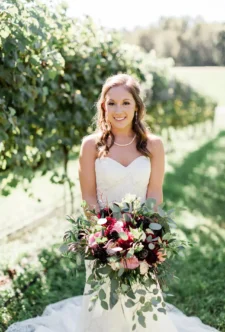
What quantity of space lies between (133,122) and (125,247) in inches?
44.6

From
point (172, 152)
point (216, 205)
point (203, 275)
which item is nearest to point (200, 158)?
point (172, 152)

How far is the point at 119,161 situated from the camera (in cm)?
330

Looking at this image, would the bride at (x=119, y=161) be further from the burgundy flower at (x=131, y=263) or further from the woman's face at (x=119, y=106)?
the burgundy flower at (x=131, y=263)

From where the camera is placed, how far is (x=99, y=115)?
345 cm

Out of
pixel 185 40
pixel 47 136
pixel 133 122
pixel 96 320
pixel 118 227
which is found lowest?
pixel 96 320

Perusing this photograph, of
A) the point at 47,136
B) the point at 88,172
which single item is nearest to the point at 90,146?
the point at 88,172

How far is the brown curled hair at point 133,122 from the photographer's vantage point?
3254 millimetres

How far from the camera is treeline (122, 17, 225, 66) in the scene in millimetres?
12336

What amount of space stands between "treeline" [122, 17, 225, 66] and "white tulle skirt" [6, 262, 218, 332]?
7.77 m

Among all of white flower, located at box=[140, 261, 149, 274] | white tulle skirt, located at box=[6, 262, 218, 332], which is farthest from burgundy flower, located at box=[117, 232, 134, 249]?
white tulle skirt, located at box=[6, 262, 218, 332]

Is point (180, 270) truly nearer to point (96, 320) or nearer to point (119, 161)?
point (96, 320)

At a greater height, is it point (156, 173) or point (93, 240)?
point (156, 173)

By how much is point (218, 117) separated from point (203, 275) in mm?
24558

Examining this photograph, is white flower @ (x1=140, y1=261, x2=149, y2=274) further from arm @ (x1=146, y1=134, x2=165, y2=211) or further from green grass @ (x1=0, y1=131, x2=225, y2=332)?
green grass @ (x1=0, y1=131, x2=225, y2=332)
